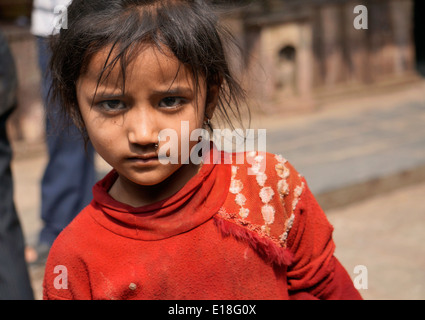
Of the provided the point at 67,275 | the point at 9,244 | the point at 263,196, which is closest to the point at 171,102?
the point at 263,196

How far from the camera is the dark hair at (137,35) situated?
55.9 inches

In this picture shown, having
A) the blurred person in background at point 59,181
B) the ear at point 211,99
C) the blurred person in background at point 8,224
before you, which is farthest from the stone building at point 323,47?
Answer: the ear at point 211,99

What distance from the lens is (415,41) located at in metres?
11.6

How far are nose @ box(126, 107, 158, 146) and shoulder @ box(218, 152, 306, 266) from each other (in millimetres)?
251

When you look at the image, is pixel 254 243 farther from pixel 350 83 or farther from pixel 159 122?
pixel 350 83

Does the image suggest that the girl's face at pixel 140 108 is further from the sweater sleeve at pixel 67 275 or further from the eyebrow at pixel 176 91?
the sweater sleeve at pixel 67 275

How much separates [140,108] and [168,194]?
230 mm

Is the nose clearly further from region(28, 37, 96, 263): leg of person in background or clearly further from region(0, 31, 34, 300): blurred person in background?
region(28, 37, 96, 263): leg of person in background

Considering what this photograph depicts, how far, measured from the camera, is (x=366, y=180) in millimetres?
4707

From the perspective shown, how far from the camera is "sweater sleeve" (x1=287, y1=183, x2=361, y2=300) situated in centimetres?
156

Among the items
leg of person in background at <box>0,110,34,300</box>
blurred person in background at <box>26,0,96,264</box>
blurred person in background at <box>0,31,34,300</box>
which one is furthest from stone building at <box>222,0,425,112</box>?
leg of person in background at <box>0,110,34,300</box>

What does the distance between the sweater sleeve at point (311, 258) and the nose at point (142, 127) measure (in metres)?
0.40

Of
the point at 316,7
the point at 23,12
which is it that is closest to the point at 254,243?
the point at 316,7

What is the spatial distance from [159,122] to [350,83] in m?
7.41
